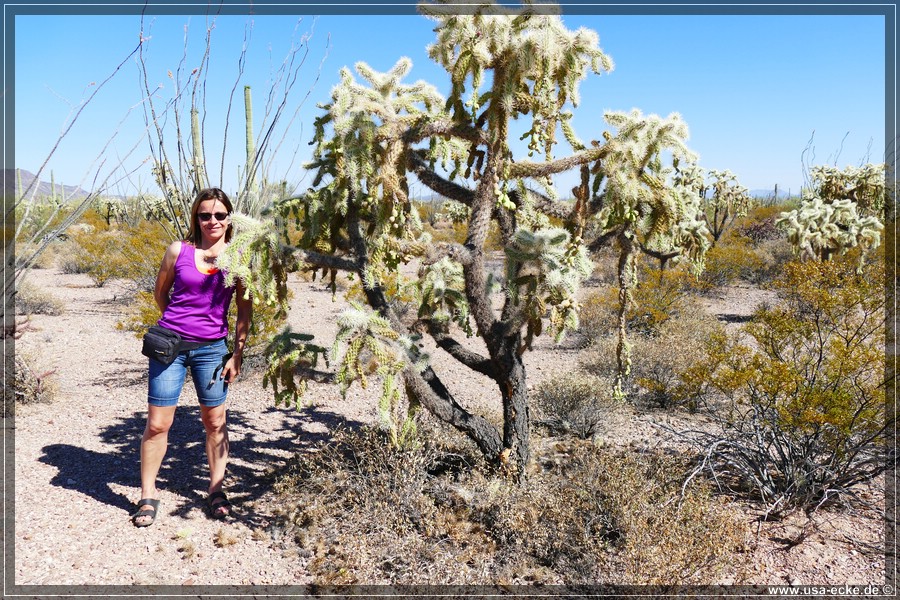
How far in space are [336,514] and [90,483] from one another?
6.05ft

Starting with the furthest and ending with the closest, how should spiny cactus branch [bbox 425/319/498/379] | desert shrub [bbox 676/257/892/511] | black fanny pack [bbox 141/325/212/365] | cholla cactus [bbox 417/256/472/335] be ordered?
spiny cactus branch [bbox 425/319/498/379] < desert shrub [bbox 676/257/892/511] < cholla cactus [bbox 417/256/472/335] < black fanny pack [bbox 141/325/212/365]

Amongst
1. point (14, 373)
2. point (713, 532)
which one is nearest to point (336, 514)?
point (713, 532)

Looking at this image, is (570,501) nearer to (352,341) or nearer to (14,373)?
(352,341)

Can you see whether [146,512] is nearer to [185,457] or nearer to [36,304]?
[185,457]

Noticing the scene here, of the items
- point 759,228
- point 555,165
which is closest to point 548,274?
point 555,165

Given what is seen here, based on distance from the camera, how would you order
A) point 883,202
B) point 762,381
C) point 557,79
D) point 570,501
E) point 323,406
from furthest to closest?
point 883,202, point 323,406, point 762,381, point 570,501, point 557,79

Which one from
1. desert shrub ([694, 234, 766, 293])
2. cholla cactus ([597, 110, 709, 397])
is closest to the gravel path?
cholla cactus ([597, 110, 709, 397])

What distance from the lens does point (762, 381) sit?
3760 millimetres

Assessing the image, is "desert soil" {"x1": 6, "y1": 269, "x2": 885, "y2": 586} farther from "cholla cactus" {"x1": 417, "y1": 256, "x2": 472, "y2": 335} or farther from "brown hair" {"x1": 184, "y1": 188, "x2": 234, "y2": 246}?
"brown hair" {"x1": 184, "y1": 188, "x2": 234, "y2": 246}

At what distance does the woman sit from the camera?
3346 millimetres

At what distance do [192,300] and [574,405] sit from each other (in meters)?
3.40

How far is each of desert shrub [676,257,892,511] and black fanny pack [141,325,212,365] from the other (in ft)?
11.2

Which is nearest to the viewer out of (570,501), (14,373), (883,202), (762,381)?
(570,501)

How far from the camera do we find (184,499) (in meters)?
3.74
